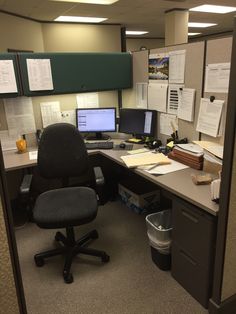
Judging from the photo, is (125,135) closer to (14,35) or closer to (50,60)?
(50,60)

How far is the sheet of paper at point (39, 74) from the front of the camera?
233 centimetres

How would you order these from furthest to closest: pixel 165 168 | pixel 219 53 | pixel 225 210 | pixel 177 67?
pixel 177 67 < pixel 165 168 < pixel 219 53 < pixel 225 210

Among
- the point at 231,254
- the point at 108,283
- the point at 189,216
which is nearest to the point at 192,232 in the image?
the point at 189,216

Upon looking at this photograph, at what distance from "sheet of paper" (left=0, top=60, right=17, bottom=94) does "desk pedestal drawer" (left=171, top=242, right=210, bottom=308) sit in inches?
69.9

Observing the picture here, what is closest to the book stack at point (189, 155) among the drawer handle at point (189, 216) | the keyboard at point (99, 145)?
the drawer handle at point (189, 216)

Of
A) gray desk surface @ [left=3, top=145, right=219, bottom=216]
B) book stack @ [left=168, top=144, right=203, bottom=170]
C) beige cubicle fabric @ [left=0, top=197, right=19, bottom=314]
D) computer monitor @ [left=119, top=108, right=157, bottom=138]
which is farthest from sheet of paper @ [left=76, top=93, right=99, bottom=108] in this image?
beige cubicle fabric @ [left=0, top=197, right=19, bottom=314]

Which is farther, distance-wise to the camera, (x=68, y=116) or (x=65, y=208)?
(x=68, y=116)

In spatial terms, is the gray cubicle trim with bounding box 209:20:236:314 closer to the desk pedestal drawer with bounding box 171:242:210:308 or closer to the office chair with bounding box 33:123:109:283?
the desk pedestal drawer with bounding box 171:242:210:308

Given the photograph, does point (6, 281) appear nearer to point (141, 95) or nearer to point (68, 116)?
point (68, 116)

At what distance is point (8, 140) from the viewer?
8.41 feet

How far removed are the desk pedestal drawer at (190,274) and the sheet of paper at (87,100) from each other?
5.55 feet

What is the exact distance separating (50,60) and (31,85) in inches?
10.9

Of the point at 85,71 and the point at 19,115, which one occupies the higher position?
the point at 85,71

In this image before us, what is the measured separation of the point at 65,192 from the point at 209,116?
1.20m
